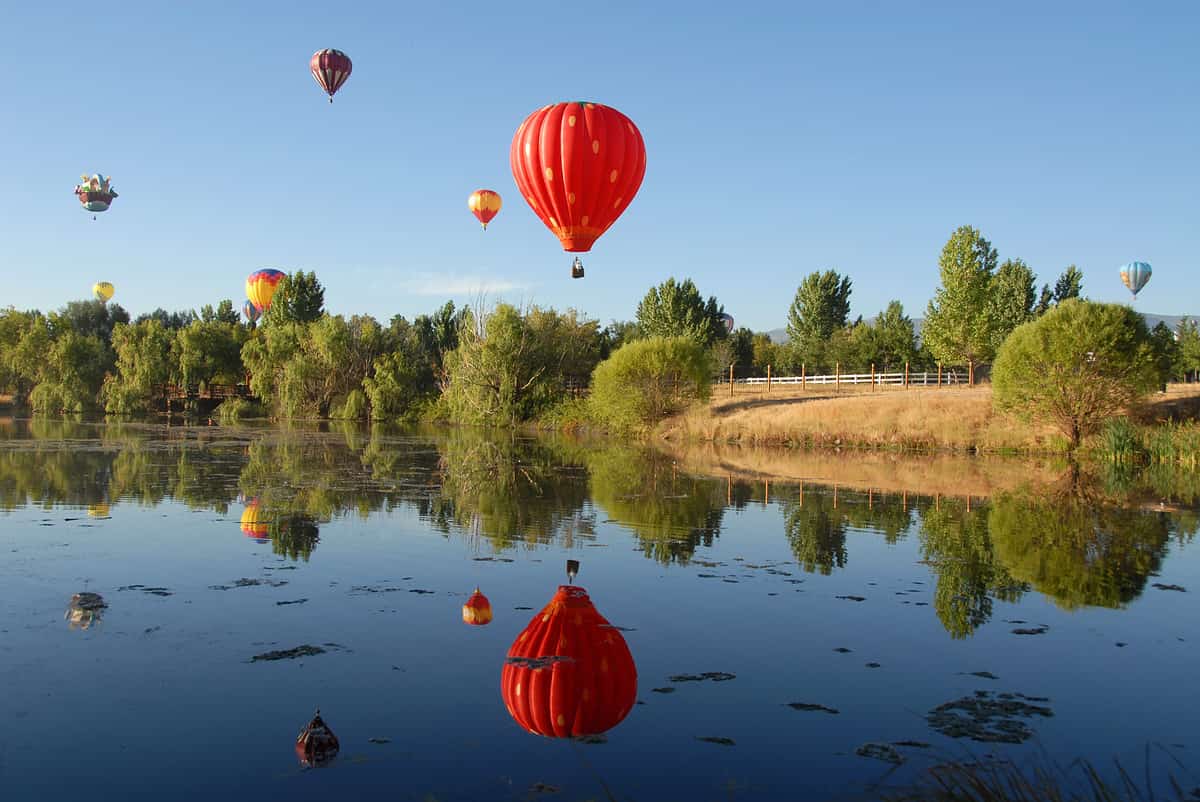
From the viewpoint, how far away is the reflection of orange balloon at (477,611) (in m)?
8.18

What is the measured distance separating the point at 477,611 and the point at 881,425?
80.7ft

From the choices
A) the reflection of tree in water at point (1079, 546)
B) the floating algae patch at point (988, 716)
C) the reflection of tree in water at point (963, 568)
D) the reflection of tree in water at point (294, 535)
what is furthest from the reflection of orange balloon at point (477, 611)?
the reflection of tree in water at point (1079, 546)

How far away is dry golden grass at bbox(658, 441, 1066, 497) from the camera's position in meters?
19.9

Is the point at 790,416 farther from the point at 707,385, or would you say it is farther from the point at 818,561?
the point at 818,561

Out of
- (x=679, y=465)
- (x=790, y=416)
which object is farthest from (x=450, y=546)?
(x=790, y=416)

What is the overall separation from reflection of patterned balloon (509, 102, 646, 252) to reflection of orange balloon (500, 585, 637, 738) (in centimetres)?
943

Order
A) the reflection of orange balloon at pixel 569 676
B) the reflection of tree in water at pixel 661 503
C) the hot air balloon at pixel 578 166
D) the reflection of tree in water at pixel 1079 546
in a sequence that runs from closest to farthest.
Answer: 1. the reflection of orange balloon at pixel 569 676
2. the reflection of tree in water at pixel 1079 546
3. the reflection of tree in water at pixel 661 503
4. the hot air balloon at pixel 578 166

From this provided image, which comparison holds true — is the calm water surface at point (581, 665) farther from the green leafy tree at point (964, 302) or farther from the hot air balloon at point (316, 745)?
the green leafy tree at point (964, 302)

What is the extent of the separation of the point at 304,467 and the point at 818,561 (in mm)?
14680

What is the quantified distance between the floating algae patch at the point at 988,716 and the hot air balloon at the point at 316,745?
3452 mm

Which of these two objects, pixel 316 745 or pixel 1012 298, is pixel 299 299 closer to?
pixel 1012 298

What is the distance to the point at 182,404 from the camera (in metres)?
60.9

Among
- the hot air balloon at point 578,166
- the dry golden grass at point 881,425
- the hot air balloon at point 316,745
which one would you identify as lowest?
the hot air balloon at point 316,745

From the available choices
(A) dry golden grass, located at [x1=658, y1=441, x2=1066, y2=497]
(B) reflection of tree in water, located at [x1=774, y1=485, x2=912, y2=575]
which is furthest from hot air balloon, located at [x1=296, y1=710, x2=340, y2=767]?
(A) dry golden grass, located at [x1=658, y1=441, x2=1066, y2=497]
